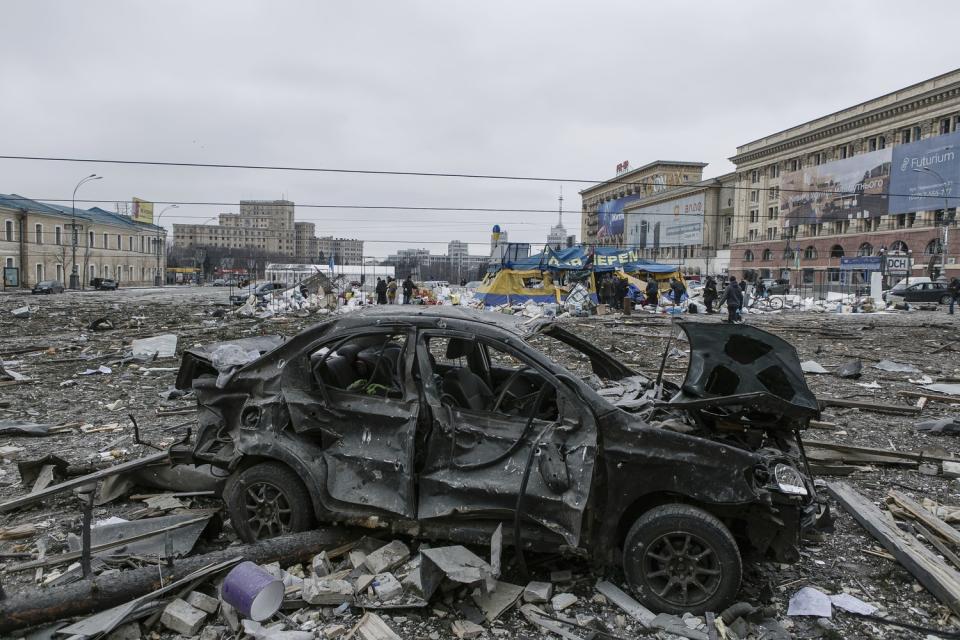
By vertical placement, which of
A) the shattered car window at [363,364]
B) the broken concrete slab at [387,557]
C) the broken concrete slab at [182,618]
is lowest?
the broken concrete slab at [182,618]

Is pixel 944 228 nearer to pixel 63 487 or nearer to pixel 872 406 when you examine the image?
pixel 872 406

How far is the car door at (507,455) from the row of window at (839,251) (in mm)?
53183

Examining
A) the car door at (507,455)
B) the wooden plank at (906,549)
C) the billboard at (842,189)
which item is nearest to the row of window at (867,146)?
the billboard at (842,189)

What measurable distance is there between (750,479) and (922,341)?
52.7ft

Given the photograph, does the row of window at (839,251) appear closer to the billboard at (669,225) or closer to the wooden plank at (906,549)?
the billboard at (669,225)

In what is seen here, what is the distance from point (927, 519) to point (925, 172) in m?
54.1

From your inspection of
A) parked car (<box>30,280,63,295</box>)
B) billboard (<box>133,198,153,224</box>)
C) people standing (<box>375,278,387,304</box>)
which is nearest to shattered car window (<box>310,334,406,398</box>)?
people standing (<box>375,278,387,304</box>)

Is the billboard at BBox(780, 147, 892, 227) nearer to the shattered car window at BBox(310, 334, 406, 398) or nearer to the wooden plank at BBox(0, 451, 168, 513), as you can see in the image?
the shattered car window at BBox(310, 334, 406, 398)

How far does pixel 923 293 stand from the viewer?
105 ft

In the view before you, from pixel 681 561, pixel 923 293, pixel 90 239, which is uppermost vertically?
pixel 90 239

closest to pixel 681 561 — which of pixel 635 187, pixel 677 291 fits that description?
pixel 677 291

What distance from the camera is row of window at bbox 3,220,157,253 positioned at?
2224 inches

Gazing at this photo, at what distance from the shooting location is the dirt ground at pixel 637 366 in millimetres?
3525

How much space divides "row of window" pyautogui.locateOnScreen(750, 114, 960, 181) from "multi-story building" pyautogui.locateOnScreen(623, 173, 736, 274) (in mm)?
5745
